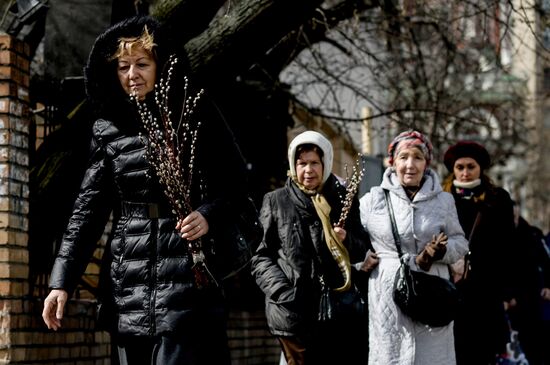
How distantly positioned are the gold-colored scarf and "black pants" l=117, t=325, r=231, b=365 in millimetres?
1736

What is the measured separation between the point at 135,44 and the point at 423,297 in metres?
2.66

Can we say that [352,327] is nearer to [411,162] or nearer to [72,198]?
[411,162]

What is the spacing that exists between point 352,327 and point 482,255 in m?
2.37

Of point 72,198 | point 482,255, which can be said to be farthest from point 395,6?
point 72,198

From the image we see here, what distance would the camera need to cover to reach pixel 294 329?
273 inches

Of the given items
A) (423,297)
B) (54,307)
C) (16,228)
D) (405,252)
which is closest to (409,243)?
(405,252)

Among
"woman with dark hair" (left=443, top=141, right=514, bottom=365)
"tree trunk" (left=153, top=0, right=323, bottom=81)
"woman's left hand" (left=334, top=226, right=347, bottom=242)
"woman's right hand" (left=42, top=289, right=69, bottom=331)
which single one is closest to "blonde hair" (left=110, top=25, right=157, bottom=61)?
"woman's right hand" (left=42, top=289, right=69, bottom=331)

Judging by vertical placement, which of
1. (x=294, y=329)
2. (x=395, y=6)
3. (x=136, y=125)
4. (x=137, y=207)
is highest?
(x=395, y=6)

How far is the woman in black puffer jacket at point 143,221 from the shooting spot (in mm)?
5285

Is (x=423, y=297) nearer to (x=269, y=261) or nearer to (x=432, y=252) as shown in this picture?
(x=432, y=252)

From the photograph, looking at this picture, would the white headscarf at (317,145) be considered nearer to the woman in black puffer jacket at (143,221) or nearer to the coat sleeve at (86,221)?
the woman in black puffer jacket at (143,221)

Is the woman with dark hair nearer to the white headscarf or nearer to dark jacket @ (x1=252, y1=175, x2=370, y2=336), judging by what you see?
dark jacket @ (x1=252, y1=175, x2=370, y2=336)

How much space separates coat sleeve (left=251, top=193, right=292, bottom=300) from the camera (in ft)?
22.9

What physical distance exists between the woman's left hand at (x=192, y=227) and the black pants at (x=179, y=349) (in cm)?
42
